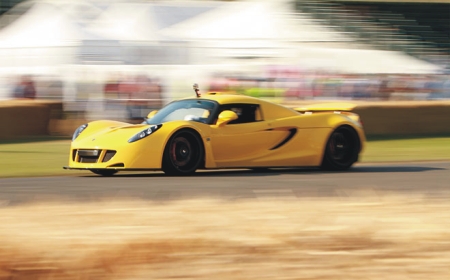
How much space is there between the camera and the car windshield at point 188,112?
10891mm

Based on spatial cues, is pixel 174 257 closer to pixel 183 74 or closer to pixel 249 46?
pixel 183 74

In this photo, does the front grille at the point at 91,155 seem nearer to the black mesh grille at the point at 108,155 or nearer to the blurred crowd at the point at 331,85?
the black mesh grille at the point at 108,155

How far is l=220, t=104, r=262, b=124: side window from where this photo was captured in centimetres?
1103

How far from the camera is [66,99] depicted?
1933cm

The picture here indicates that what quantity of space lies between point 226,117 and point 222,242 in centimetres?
548

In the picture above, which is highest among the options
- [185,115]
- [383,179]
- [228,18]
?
[228,18]

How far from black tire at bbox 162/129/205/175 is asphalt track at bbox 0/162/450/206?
0.17m

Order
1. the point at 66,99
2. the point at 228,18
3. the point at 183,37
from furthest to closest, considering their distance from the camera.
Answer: the point at 228,18
the point at 183,37
the point at 66,99

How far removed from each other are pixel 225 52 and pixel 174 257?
2048 cm

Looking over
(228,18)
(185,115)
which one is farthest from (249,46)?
(185,115)

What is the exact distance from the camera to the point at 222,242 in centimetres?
522

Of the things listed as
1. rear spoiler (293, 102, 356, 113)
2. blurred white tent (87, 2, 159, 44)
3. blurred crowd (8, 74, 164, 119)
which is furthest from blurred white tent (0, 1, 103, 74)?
rear spoiler (293, 102, 356, 113)

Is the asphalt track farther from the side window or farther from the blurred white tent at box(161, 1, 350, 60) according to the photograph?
the blurred white tent at box(161, 1, 350, 60)

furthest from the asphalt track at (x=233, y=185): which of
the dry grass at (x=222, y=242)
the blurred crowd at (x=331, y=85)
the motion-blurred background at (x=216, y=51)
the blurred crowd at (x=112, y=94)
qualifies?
the blurred crowd at (x=331, y=85)
